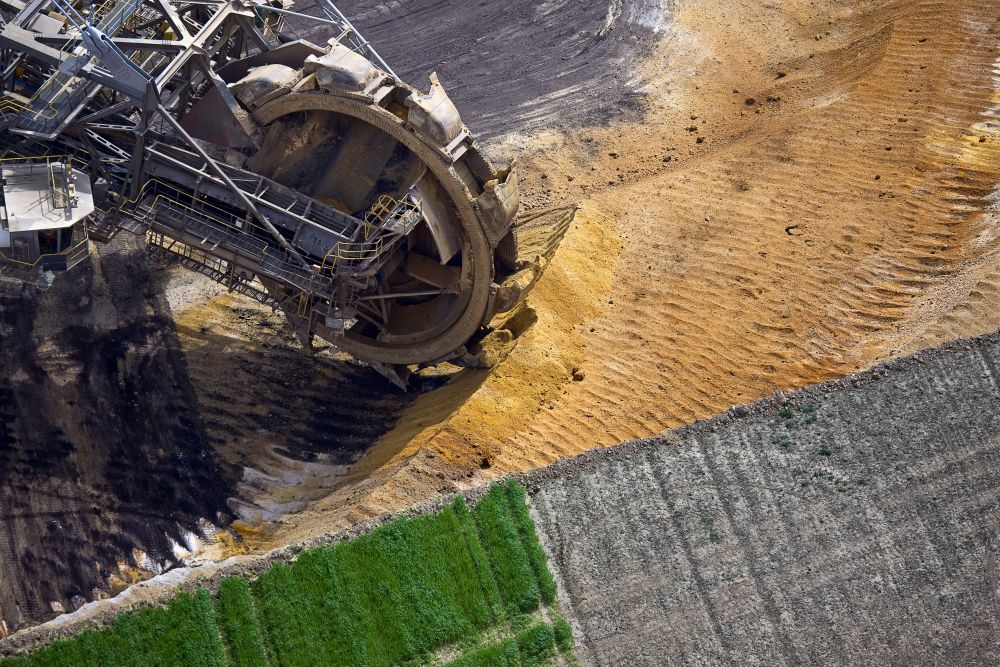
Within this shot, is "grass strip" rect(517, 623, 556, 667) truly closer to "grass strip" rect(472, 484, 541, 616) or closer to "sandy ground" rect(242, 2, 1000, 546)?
"grass strip" rect(472, 484, 541, 616)

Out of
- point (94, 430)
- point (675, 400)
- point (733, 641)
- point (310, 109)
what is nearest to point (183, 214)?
point (310, 109)

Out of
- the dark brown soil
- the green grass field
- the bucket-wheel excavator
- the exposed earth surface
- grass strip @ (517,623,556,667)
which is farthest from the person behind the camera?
the dark brown soil

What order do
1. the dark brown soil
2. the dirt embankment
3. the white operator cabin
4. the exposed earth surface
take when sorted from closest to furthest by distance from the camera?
the exposed earth surface
the white operator cabin
the dirt embankment
the dark brown soil

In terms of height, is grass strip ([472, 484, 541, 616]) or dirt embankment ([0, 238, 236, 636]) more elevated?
dirt embankment ([0, 238, 236, 636])

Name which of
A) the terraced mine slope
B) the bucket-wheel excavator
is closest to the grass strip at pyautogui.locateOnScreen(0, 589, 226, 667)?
the terraced mine slope

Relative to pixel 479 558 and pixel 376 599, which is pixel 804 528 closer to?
pixel 479 558

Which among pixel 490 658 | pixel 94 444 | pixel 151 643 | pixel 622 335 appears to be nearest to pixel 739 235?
pixel 622 335
